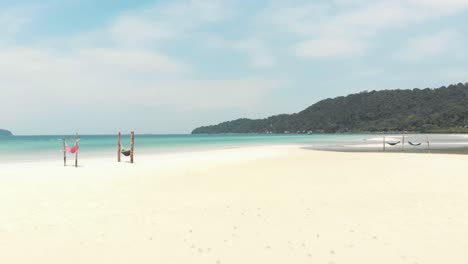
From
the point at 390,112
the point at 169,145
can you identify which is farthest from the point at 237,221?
the point at 390,112

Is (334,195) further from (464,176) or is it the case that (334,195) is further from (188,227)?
(464,176)

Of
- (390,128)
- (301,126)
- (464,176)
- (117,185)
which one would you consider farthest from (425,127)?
(117,185)

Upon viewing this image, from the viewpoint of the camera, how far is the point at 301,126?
7180 inches

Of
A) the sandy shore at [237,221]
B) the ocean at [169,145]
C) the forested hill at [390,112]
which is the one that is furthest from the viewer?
the forested hill at [390,112]

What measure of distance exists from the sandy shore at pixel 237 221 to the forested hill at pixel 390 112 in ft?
327

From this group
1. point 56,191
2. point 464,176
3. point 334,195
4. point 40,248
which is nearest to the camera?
point 40,248

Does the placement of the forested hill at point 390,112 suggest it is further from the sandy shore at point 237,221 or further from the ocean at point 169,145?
the sandy shore at point 237,221

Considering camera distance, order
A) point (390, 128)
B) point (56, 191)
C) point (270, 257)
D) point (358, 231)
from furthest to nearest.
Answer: point (390, 128)
point (56, 191)
point (358, 231)
point (270, 257)

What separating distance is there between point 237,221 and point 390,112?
6043 inches

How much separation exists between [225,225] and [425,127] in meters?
121

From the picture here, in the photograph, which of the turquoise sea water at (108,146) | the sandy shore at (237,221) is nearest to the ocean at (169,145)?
the turquoise sea water at (108,146)

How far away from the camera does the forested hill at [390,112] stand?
11406 centimetres

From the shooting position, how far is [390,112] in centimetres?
14662

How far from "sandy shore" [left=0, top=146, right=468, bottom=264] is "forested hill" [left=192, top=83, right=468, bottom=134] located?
99610 mm
